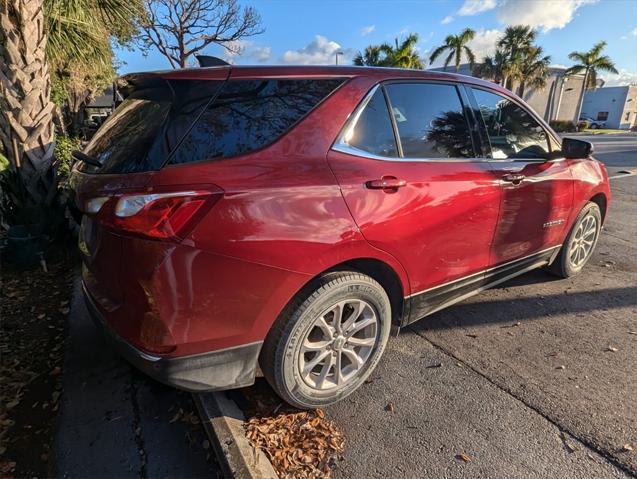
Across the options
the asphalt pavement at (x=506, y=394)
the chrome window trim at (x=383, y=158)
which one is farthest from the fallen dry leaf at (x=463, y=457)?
the chrome window trim at (x=383, y=158)

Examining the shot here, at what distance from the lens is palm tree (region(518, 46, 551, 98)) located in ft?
122

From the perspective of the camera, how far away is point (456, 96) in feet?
9.45

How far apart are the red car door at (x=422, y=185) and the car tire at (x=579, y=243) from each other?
146cm

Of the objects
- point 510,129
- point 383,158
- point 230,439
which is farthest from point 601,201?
point 230,439

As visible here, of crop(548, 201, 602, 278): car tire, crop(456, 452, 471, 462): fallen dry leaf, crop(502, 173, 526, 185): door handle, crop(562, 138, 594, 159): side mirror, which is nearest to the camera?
crop(456, 452, 471, 462): fallen dry leaf

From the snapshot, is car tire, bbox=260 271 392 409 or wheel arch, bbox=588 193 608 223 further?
wheel arch, bbox=588 193 608 223

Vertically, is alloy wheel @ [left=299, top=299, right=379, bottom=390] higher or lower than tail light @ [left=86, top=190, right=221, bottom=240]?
lower

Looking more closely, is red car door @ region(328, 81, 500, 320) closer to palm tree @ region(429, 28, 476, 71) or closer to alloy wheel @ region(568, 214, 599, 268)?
alloy wheel @ region(568, 214, 599, 268)

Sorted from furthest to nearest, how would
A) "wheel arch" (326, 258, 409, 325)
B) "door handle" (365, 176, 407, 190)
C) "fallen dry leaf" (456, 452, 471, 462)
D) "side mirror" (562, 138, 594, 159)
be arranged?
"side mirror" (562, 138, 594, 159) → "wheel arch" (326, 258, 409, 325) → "door handle" (365, 176, 407, 190) → "fallen dry leaf" (456, 452, 471, 462)

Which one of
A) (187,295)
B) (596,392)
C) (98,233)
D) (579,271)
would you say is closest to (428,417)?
(596,392)

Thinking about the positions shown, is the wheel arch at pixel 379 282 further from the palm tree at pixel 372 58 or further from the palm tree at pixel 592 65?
the palm tree at pixel 592 65

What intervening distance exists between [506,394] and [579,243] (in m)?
2.38

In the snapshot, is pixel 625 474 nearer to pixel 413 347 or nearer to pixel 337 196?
pixel 413 347

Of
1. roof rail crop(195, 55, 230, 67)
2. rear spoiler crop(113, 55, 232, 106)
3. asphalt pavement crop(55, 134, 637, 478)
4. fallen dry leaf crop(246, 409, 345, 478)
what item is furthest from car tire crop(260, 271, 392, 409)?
roof rail crop(195, 55, 230, 67)
